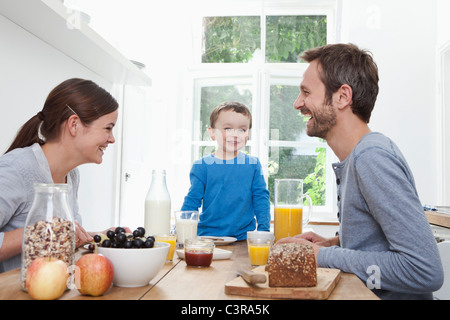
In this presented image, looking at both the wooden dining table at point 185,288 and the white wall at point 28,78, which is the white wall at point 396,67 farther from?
the wooden dining table at point 185,288

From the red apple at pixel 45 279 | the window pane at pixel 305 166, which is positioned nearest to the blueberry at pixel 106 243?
the red apple at pixel 45 279

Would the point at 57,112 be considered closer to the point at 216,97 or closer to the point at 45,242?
the point at 45,242

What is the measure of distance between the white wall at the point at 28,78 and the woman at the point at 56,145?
0.85 ft

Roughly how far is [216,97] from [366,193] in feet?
9.42

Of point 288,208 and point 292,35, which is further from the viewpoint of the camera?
point 292,35

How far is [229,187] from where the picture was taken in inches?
83.2

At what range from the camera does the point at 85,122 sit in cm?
160

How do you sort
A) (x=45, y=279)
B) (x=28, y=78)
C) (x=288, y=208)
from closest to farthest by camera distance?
(x=45, y=279)
(x=288, y=208)
(x=28, y=78)

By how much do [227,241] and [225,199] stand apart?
2.00 ft

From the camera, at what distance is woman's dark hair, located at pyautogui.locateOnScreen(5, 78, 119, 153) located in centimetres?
151

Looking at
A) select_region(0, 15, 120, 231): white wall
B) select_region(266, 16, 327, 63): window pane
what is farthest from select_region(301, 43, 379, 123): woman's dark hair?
select_region(266, 16, 327, 63): window pane

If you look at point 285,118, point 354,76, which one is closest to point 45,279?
point 354,76

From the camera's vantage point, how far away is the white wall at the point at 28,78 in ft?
5.54

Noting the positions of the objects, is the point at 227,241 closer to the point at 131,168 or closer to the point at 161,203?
the point at 161,203
